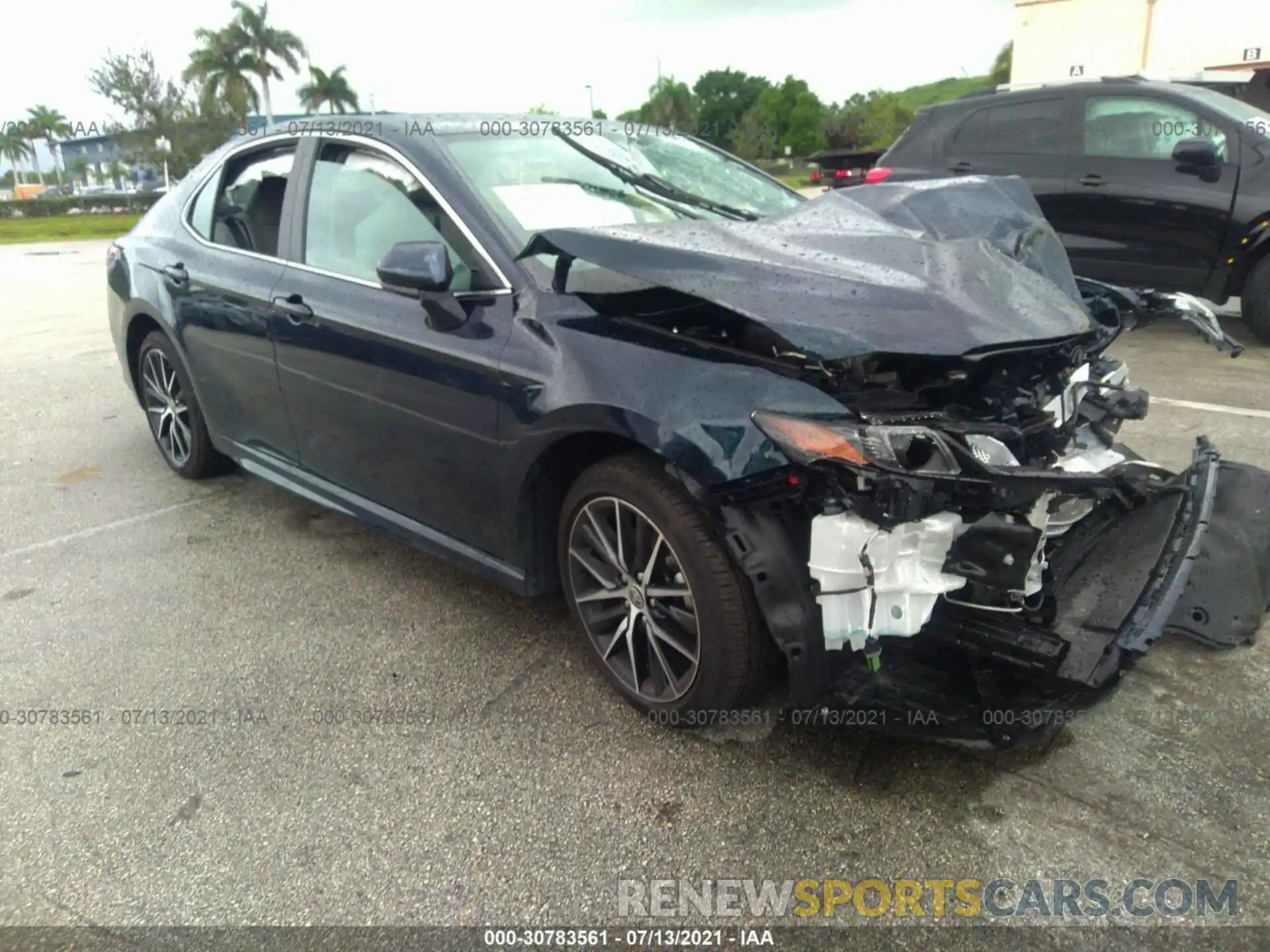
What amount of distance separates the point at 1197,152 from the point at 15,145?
358ft

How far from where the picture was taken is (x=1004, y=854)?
7.62 feet

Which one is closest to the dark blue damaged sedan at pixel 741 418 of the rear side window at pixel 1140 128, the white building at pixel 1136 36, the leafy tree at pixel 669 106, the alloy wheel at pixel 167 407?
the alloy wheel at pixel 167 407

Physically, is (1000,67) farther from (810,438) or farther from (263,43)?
(810,438)

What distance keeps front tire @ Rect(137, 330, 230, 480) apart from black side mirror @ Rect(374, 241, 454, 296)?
211cm

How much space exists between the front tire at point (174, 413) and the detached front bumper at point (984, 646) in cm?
329

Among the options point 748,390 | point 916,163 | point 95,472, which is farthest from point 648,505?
point 916,163

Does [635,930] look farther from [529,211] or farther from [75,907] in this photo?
[529,211]

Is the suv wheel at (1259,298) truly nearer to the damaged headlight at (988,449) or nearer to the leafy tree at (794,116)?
the damaged headlight at (988,449)

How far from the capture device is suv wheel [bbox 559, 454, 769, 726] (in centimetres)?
Answer: 256

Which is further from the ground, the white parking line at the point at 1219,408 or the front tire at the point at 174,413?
the front tire at the point at 174,413

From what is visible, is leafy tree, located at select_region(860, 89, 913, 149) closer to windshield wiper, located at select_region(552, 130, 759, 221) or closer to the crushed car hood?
windshield wiper, located at select_region(552, 130, 759, 221)

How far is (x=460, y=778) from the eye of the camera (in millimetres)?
2697

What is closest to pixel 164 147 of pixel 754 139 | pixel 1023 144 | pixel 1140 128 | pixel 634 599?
pixel 754 139

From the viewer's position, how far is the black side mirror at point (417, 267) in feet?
9.51
